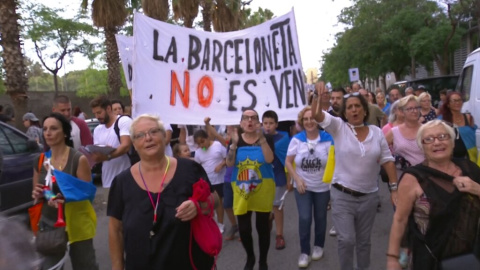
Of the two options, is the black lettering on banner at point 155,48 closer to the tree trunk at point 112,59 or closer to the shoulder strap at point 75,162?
the shoulder strap at point 75,162

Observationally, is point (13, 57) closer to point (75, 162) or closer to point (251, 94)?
point (251, 94)

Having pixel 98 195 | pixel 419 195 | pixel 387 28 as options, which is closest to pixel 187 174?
pixel 419 195

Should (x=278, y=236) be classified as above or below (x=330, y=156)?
below

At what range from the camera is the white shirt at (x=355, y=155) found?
4102 mm

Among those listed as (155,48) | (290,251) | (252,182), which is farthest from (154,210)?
(155,48)

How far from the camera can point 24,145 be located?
249 inches

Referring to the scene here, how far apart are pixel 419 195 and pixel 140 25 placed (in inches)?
163

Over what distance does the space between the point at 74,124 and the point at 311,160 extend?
251cm

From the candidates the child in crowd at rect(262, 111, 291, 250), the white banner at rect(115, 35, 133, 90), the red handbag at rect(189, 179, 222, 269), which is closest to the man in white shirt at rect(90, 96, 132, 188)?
the child in crowd at rect(262, 111, 291, 250)

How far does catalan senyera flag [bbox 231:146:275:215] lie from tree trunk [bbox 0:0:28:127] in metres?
7.77

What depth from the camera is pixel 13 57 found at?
10.8 metres

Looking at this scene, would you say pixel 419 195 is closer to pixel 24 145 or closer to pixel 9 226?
pixel 9 226

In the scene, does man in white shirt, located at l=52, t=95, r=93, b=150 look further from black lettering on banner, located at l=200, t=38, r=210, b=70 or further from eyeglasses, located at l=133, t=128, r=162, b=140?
eyeglasses, located at l=133, t=128, r=162, b=140

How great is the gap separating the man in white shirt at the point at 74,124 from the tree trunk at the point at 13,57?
6525 millimetres
